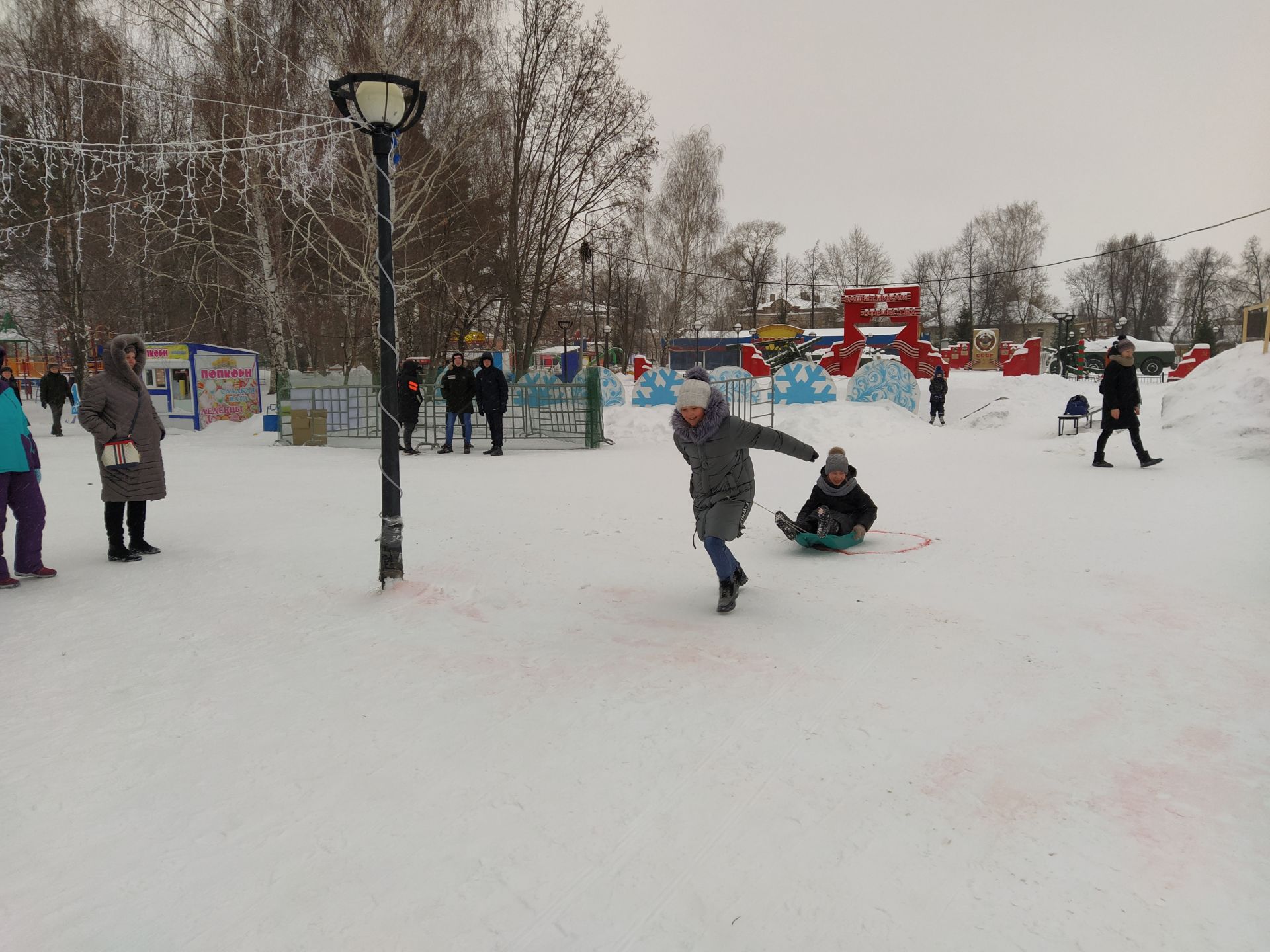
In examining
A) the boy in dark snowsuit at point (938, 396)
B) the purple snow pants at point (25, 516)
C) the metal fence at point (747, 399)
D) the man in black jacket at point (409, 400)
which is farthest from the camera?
the boy in dark snowsuit at point (938, 396)

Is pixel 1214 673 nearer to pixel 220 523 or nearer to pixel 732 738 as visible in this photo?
pixel 732 738

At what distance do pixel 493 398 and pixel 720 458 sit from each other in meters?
9.70

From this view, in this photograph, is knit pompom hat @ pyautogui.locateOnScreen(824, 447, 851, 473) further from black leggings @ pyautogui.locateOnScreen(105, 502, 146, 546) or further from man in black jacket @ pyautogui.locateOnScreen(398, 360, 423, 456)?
man in black jacket @ pyautogui.locateOnScreen(398, 360, 423, 456)

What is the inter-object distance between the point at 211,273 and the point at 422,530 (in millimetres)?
17439

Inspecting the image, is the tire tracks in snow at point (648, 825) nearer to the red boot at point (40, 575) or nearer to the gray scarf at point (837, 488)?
the gray scarf at point (837, 488)

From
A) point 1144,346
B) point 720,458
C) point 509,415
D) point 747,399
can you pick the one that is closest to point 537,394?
point 509,415

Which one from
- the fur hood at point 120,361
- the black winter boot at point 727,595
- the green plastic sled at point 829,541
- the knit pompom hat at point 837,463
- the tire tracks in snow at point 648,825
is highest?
the fur hood at point 120,361

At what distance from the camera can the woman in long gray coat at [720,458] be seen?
5.00m

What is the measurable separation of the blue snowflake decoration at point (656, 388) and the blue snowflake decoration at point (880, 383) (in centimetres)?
442

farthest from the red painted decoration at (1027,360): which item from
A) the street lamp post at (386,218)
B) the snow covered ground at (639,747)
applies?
the street lamp post at (386,218)

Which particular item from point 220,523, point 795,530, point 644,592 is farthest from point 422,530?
point 795,530

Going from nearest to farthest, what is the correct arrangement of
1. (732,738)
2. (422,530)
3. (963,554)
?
(732,738) → (963,554) → (422,530)

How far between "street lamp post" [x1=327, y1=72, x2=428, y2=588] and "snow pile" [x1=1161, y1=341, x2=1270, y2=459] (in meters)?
11.4

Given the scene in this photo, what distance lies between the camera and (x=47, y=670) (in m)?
4.14
